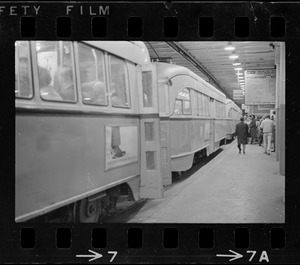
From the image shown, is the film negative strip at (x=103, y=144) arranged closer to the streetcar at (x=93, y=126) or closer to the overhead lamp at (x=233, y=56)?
the streetcar at (x=93, y=126)

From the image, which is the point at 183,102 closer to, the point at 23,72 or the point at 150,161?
the point at 150,161

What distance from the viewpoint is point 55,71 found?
8.86ft

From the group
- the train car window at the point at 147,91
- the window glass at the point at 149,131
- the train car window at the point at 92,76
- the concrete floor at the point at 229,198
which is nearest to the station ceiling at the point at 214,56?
the train car window at the point at 147,91

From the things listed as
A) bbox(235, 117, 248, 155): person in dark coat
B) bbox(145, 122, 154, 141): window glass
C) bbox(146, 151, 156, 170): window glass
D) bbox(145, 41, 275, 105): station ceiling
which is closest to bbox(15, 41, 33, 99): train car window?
bbox(145, 41, 275, 105): station ceiling

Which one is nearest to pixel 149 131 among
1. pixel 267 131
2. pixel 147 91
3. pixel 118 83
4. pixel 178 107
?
pixel 147 91

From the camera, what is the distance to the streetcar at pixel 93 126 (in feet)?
8.62

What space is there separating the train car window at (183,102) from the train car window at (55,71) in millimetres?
1226

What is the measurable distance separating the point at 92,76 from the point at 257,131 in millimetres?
1655

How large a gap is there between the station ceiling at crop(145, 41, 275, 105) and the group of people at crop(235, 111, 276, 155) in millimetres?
228

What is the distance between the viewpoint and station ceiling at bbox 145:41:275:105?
3.01 meters

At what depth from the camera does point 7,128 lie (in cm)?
278

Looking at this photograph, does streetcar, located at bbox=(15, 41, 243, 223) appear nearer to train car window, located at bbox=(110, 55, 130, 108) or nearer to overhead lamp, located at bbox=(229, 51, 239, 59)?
train car window, located at bbox=(110, 55, 130, 108)

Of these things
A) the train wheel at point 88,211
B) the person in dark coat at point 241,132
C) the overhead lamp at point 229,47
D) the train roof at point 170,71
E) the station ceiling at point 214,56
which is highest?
the overhead lamp at point 229,47
